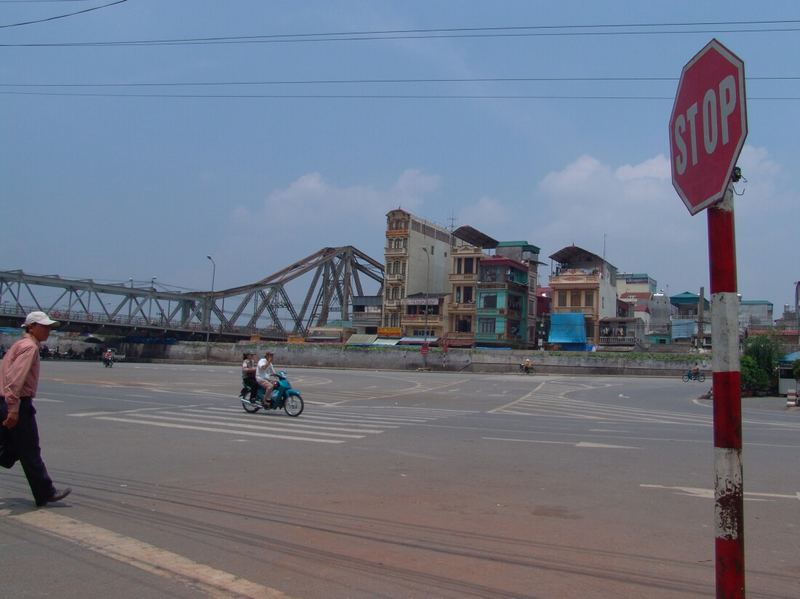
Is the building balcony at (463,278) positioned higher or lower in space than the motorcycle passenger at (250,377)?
higher

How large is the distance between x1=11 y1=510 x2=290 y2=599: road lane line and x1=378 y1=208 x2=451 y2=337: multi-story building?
7417cm

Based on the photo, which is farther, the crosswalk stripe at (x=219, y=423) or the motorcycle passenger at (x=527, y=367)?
the motorcycle passenger at (x=527, y=367)

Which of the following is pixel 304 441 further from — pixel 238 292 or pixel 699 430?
pixel 238 292

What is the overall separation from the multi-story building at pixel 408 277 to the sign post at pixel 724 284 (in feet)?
253

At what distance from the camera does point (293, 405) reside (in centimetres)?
1831

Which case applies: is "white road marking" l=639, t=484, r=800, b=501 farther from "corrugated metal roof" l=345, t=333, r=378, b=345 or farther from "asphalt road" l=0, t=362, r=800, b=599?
"corrugated metal roof" l=345, t=333, r=378, b=345

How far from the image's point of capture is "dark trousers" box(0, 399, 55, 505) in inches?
268

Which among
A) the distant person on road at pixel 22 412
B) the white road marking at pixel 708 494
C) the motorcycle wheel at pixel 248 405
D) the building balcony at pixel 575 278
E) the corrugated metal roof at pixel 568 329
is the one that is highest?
the building balcony at pixel 575 278

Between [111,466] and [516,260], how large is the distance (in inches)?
2757

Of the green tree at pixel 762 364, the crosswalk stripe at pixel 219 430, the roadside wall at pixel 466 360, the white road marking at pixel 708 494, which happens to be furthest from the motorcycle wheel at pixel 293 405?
the roadside wall at pixel 466 360

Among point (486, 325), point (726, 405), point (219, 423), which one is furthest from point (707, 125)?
point (486, 325)

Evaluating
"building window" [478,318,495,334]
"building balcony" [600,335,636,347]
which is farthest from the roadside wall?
"building balcony" [600,335,636,347]

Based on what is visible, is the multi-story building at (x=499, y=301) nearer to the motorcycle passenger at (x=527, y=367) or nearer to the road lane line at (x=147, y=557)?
the motorcycle passenger at (x=527, y=367)

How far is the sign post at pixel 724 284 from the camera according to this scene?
3012 mm
